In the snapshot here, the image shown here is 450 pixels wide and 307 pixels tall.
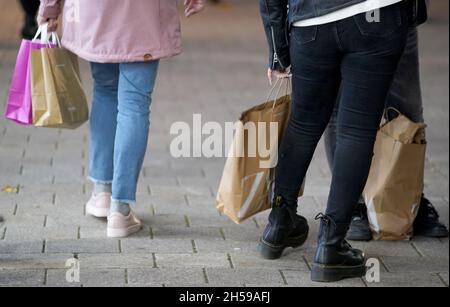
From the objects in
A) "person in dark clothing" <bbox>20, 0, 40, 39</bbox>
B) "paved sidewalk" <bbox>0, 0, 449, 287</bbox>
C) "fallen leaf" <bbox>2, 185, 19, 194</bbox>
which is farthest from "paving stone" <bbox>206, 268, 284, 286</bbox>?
"person in dark clothing" <bbox>20, 0, 40, 39</bbox>

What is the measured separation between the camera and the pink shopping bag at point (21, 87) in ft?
14.9

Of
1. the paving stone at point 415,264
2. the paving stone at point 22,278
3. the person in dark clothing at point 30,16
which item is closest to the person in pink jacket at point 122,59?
the paving stone at point 22,278

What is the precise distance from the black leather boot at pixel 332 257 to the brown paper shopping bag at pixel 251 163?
346 millimetres

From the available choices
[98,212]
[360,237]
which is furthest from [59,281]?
[360,237]

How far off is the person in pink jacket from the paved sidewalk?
0.28 m

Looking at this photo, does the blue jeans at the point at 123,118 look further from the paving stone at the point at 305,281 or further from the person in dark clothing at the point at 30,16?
the person in dark clothing at the point at 30,16

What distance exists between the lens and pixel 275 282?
4129mm

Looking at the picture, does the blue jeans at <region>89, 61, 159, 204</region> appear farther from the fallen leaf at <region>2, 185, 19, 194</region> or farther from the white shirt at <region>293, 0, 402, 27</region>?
the white shirt at <region>293, 0, 402, 27</region>

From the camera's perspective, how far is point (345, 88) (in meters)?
4.02

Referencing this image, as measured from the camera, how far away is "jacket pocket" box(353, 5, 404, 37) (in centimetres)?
388

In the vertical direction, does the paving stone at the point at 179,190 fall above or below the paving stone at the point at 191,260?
below

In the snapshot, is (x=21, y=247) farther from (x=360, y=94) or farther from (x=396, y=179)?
(x=396, y=179)

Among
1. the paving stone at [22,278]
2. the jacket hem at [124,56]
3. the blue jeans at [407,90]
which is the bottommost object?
the paving stone at [22,278]

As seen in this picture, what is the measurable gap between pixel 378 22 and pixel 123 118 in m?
1.35
